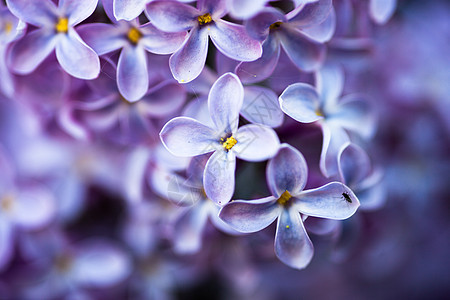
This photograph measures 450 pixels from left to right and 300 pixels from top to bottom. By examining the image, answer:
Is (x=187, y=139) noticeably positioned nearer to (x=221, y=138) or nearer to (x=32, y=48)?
(x=221, y=138)

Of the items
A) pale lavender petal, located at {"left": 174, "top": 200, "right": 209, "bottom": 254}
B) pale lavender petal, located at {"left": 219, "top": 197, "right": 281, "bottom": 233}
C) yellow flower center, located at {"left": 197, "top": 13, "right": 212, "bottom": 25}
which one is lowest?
pale lavender petal, located at {"left": 174, "top": 200, "right": 209, "bottom": 254}

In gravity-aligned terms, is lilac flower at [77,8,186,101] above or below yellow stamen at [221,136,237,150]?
above

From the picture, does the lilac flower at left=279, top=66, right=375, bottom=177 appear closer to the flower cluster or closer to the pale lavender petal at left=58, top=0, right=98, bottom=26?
the flower cluster

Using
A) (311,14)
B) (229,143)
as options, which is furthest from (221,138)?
(311,14)

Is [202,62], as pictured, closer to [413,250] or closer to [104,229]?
[104,229]

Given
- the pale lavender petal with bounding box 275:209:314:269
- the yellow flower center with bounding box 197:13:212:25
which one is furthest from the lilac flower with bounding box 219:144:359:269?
the yellow flower center with bounding box 197:13:212:25

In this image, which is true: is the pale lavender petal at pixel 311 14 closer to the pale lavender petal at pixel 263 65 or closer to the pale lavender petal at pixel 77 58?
the pale lavender petal at pixel 263 65

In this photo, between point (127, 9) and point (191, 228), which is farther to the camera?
point (191, 228)
